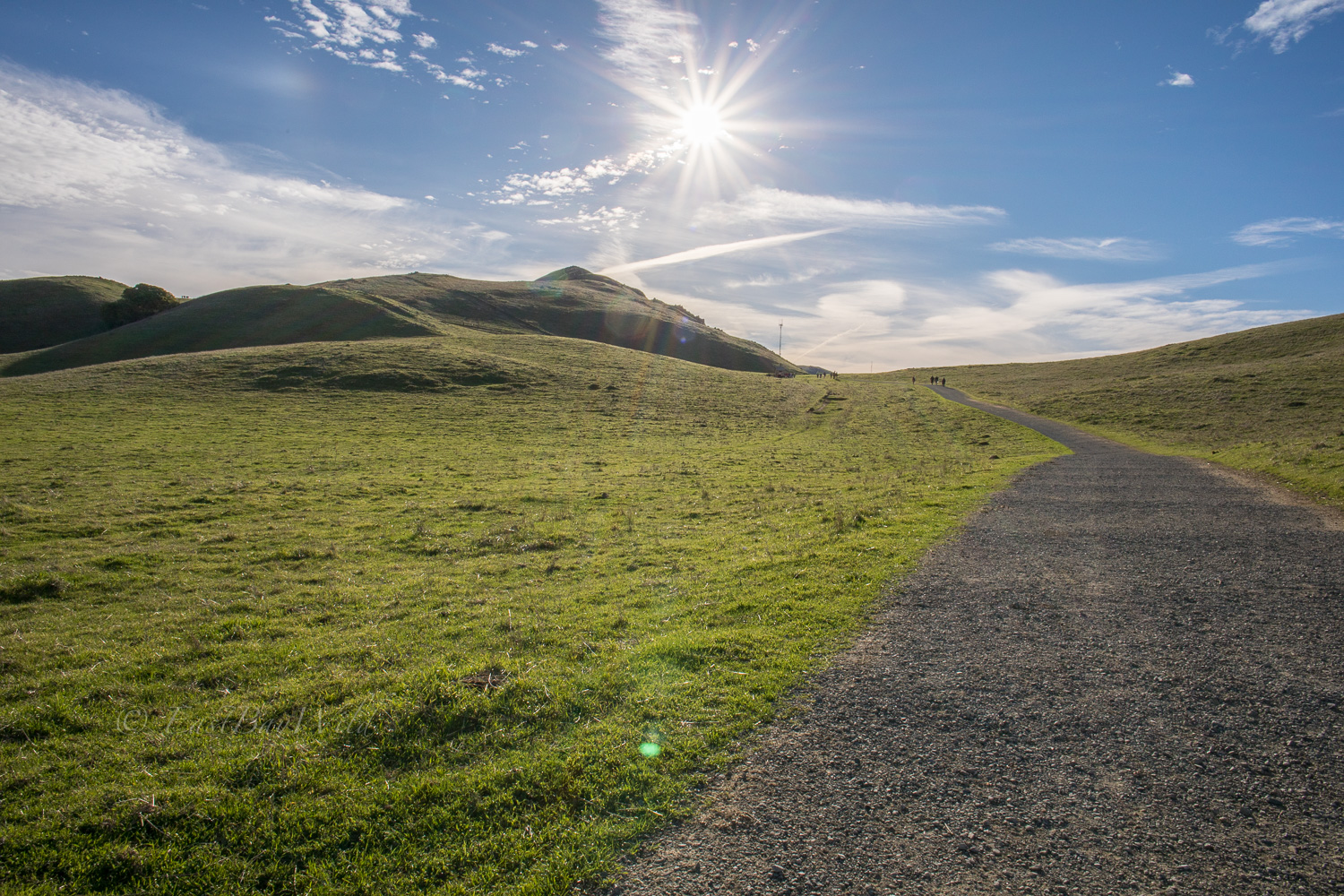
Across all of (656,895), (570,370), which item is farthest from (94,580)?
(570,370)

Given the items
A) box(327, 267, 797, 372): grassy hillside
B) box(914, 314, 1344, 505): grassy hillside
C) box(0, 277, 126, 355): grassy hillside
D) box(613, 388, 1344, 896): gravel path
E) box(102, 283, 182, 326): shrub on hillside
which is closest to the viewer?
box(613, 388, 1344, 896): gravel path

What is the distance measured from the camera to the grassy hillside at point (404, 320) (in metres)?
77.8

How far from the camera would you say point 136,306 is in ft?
311

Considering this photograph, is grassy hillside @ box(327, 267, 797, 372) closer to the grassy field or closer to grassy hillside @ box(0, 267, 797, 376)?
grassy hillside @ box(0, 267, 797, 376)

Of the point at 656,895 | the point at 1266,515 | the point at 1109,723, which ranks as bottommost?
the point at 656,895

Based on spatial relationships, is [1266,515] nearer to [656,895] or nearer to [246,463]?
[656,895]

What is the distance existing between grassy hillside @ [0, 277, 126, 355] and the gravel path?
13397 centimetres

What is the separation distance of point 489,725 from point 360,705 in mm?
1831

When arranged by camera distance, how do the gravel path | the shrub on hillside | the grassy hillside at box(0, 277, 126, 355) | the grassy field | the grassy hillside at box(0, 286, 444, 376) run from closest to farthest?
1. the gravel path
2. the grassy field
3. the grassy hillside at box(0, 286, 444, 376)
4. the shrub on hillside
5. the grassy hillside at box(0, 277, 126, 355)

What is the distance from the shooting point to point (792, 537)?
16094 mm

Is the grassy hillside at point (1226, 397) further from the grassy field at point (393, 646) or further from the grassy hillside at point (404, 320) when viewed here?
the grassy hillside at point (404, 320)

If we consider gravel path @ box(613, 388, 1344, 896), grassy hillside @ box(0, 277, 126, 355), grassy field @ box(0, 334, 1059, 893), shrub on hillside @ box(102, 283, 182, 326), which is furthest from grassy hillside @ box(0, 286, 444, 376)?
gravel path @ box(613, 388, 1344, 896)

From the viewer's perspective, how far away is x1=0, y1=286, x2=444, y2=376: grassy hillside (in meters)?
72.8

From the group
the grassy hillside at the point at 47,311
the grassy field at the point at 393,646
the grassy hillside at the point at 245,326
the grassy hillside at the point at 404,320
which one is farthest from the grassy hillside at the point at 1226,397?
the grassy hillside at the point at 47,311
